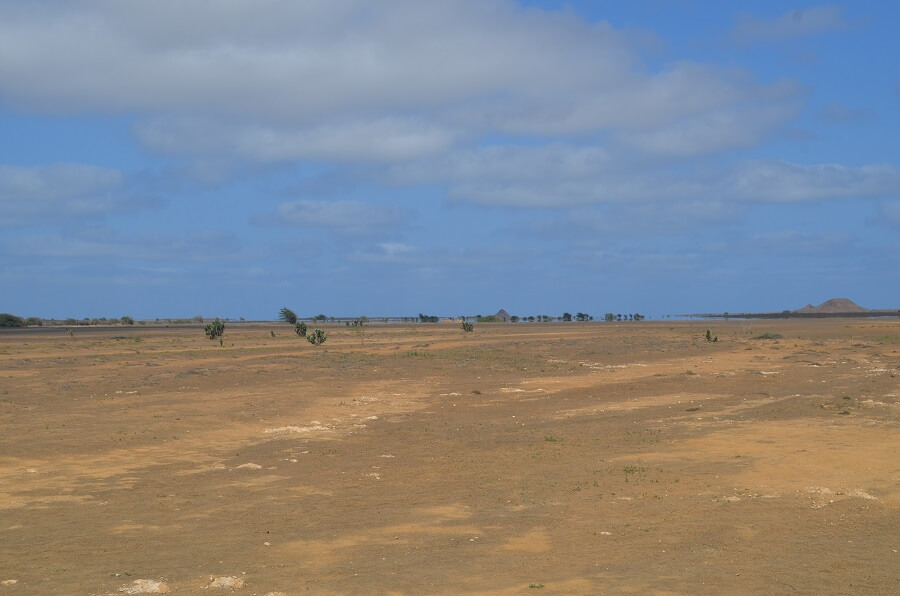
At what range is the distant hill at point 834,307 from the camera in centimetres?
16452

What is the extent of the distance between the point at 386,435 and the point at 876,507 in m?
11.5

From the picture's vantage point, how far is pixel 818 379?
2970 cm

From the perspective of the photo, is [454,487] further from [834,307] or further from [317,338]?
[834,307]

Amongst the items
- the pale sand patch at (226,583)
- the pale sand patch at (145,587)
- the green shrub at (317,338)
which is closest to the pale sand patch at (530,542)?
the pale sand patch at (226,583)

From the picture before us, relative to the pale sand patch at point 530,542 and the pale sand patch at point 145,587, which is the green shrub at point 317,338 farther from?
the pale sand patch at point 145,587

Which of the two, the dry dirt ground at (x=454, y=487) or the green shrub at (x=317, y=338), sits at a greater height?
the green shrub at (x=317, y=338)

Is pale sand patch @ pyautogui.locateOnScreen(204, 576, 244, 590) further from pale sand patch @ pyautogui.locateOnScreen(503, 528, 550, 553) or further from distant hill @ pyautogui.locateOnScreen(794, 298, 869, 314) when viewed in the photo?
distant hill @ pyautogui.locateOnScreen(794, 298, 869, 314)

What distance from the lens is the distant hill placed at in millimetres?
164525

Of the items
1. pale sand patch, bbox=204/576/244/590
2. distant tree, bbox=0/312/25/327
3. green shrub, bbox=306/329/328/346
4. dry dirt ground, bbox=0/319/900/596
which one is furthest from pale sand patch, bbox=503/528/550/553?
distant tree, bbox=0/312/25/327

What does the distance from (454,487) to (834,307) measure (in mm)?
174583

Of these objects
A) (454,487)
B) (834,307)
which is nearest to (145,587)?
(454,487)

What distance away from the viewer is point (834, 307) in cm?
16925

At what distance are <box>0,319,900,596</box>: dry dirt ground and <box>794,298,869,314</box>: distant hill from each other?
145 m

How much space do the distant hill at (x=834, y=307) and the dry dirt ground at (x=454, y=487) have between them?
477 feet
